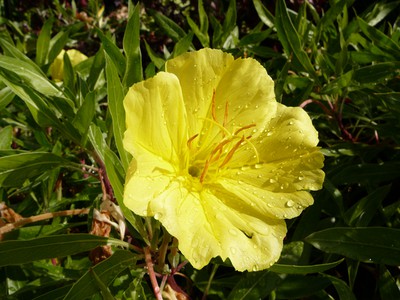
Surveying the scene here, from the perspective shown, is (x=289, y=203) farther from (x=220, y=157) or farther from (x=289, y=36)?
(x=289, y=36)

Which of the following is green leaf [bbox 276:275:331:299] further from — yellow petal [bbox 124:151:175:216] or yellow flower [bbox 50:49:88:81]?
yellow flower [bbox 50:49:88:81]

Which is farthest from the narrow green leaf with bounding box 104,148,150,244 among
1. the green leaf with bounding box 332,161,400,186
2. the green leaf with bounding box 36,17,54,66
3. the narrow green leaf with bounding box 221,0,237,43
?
the narrow green leaf with bounding box 221,0,237,43

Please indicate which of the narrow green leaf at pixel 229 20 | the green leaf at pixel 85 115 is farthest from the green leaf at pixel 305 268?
the narrow green leaf at pixel 229 20

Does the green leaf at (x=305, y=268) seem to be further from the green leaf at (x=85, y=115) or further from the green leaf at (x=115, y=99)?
the green leaf at (x=85, y=115)

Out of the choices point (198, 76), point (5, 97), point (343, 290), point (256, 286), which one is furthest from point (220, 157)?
point (5, 97)

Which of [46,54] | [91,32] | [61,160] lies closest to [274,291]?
[61,160]

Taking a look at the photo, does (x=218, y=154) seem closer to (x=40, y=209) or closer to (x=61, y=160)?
(x=61, y=160)
